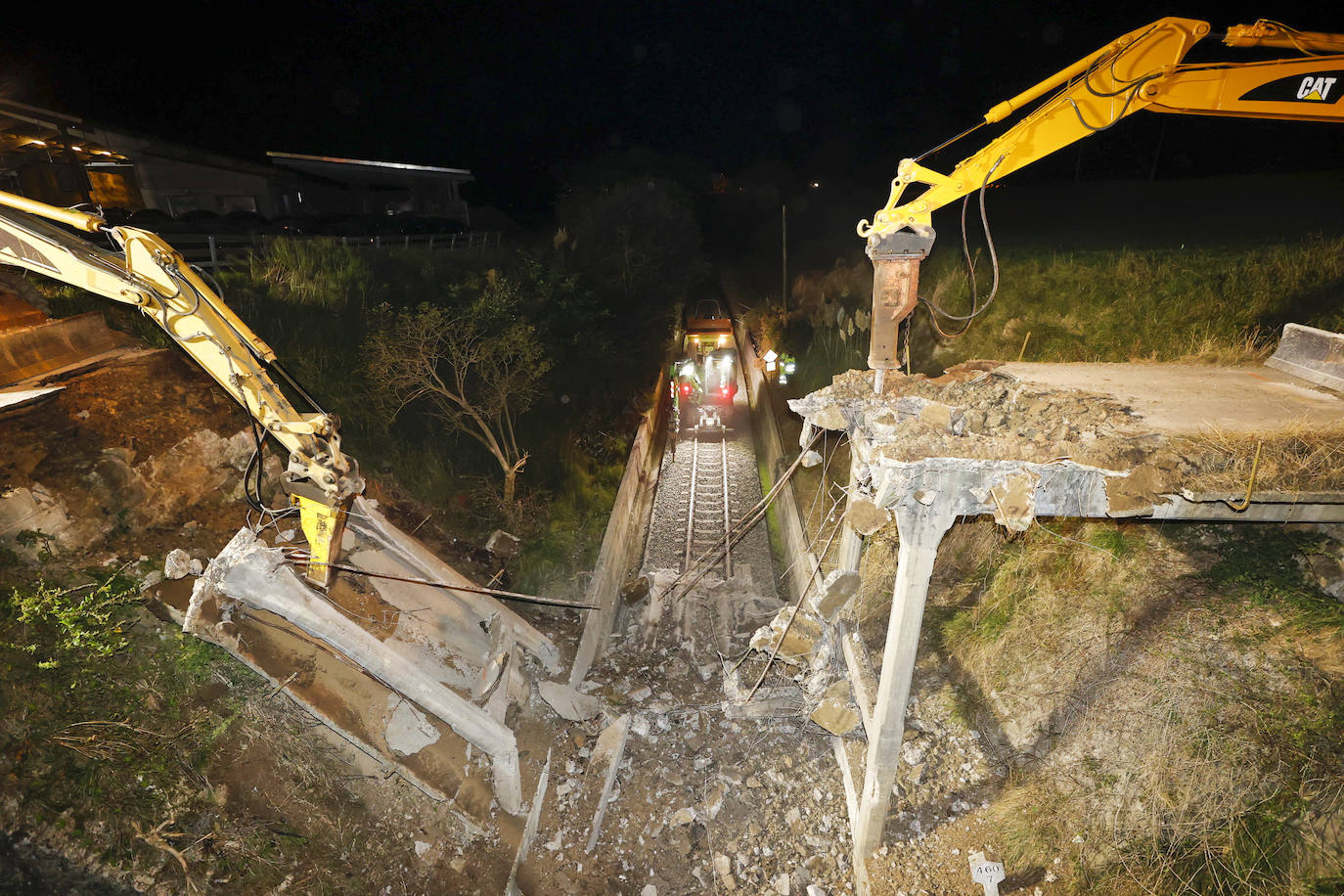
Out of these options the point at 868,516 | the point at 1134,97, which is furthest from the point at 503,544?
the point at 1134,97

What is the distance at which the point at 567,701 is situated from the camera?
854 centimetres

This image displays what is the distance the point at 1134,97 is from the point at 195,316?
375 inches

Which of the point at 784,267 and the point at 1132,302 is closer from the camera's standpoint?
the point at 1132,302

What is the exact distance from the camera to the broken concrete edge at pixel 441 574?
8.08 metres

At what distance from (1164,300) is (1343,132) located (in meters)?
10.9

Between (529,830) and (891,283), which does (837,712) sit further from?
(891,283)

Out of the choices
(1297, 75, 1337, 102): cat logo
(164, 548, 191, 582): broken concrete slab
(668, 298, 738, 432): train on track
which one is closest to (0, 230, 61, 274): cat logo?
(164, 548, 191, 582): broken concrete slab

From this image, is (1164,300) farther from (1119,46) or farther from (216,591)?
(216,591)

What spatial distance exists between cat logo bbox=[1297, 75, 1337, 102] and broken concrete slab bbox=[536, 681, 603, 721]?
11147 mm

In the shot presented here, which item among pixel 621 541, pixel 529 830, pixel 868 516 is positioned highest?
pixel 868 516

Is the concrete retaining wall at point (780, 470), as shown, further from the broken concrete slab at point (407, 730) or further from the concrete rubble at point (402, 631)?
A: the broken concrete slab at point (407, 730)

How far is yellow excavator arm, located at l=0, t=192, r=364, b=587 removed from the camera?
5.33m

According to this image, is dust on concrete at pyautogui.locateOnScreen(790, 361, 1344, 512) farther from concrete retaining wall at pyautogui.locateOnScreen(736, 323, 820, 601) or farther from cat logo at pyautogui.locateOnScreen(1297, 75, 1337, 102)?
cat logo at pyautogui.locateOnScreen(1297, 75, 1337, 102)

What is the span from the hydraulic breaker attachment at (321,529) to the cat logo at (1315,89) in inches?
429
